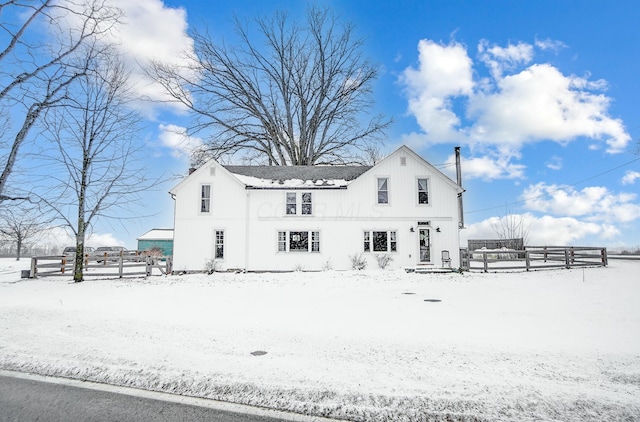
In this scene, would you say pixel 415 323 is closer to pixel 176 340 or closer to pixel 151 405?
pixel 176 340

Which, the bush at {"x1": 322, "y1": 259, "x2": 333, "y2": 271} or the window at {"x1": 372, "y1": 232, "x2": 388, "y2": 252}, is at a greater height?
the window at {"x1": 372, "y1": 232, "x2": 388, "y2": 252}

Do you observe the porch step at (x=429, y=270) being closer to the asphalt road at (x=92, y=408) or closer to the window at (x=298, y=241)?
the window at (x=298, y=241)

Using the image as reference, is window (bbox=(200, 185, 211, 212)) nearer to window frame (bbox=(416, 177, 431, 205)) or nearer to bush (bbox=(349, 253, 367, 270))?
bush (bbox=(349, 253, 367, 270))

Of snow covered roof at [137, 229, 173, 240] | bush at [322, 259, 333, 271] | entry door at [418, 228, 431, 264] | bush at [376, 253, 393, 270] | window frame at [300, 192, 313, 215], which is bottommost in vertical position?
bush at [322, 259, 333, 271]

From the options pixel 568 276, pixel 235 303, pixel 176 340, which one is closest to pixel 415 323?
pixel 176 340

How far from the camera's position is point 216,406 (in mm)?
3814

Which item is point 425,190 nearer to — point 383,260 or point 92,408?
point 383,260

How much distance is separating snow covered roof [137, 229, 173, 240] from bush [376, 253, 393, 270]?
27.7 metres

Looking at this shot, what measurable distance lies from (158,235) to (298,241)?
2645cm

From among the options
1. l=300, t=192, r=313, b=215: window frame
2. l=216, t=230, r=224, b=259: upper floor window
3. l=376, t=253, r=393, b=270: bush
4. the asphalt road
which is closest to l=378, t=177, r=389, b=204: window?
l=376, t=253, r=393, b=270: bush

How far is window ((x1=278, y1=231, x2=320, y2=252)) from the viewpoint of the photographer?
Answer: 70.3 ft

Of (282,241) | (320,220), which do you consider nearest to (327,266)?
(320,220)

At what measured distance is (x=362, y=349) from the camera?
5836 mm

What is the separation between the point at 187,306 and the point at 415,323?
6.60 m
